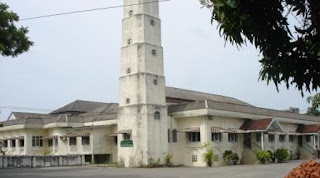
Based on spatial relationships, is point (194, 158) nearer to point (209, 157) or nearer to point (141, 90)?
point (209, 157)

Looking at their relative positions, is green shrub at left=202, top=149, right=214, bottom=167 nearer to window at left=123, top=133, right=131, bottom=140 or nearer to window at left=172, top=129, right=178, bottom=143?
window at left=172, top=129, right=178, bottom=143

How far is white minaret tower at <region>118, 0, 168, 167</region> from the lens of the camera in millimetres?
33062

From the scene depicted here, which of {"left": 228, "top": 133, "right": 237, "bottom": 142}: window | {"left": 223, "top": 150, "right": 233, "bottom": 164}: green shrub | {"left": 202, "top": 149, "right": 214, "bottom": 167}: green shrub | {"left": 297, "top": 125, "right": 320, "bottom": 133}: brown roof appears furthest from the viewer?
{"left": 297, "top": 125, "right": 320, "bottom": 133}: brown roof

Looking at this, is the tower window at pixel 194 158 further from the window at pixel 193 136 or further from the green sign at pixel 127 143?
the green sign at pixel 127 143

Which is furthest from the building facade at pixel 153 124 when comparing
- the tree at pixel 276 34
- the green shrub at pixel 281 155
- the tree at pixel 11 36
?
the tree at pixel 276 34

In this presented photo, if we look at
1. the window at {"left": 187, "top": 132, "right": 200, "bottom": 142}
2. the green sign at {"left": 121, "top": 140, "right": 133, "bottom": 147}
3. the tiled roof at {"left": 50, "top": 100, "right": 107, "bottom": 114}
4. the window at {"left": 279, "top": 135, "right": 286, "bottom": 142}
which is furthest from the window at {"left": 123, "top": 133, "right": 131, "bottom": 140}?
the tiled roof at {"left": 50, "top": 100, "right": 107, "bottom": 114}

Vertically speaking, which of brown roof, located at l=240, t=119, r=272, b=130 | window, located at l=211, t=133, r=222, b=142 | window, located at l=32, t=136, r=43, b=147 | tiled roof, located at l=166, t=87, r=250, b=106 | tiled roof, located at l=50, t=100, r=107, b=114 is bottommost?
window, located at l=32, t=136, r=43, b=147

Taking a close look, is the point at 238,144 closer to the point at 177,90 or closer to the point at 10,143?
the point at 177,90

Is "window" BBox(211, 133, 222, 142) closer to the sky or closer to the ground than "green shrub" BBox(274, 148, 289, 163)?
closer to the sky

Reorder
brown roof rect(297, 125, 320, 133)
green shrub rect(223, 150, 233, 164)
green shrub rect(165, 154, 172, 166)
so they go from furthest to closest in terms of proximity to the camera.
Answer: brown roof rect(297, 125, 320, 133), green shrub rect(223, 150, 233, 164), green shrub rect(165, 154, 172, 166)

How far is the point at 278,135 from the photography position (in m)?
39.2

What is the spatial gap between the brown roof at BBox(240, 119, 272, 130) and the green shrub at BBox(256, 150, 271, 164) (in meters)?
1.95

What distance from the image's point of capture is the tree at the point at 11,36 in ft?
54.7

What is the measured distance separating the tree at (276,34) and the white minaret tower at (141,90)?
28.6 m
